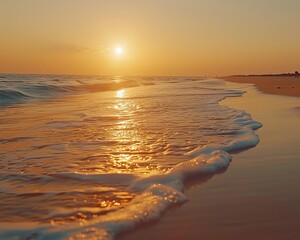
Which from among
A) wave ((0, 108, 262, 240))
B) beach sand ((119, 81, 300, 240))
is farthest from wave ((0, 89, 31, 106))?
beach sand ((119, 81, 300, 240))

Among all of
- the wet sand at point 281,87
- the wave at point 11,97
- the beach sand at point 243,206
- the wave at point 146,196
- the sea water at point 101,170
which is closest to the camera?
the beach sand at point 243,206

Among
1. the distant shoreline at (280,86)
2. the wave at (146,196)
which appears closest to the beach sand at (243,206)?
the wave at (146,196)

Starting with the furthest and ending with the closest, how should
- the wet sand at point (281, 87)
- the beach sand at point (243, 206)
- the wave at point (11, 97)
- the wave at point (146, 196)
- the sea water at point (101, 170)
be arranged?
the wet sand at point (281, 87), the wave at point (11, 97), the sea water at point (101, 170), the wave at point (146, 196), the beach sand at point (243, 206)

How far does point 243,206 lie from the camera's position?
368 cm

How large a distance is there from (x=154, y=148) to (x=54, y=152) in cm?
187

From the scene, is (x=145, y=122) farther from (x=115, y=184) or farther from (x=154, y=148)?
(x=115, y=184)

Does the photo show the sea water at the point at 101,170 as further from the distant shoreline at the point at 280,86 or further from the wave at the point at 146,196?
the distant shoreline at the point at 280,86

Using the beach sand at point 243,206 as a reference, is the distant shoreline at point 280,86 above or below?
above

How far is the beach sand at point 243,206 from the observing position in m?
3.13

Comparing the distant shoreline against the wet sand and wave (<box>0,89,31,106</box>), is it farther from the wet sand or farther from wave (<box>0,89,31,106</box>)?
wave (<box>0,89,31,106</box>)

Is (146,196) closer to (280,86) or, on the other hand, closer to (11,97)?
(11,97)

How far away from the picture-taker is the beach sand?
3.13 m

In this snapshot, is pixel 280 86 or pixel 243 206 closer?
pixel 243 206

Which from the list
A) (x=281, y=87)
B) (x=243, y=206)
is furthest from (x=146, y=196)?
(x=281, y=87)
